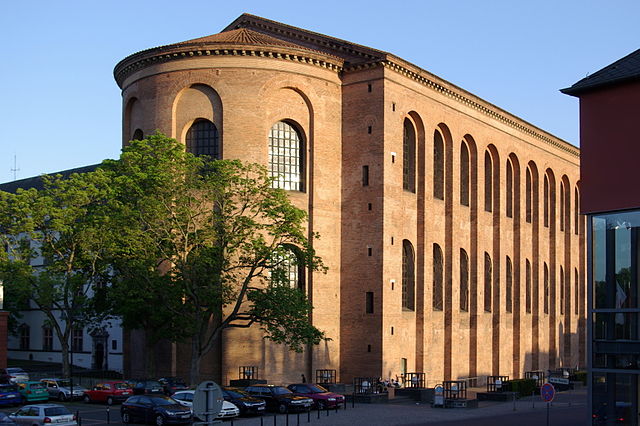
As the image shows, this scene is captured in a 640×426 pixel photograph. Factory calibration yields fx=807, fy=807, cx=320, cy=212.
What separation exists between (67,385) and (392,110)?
2287 centimetres

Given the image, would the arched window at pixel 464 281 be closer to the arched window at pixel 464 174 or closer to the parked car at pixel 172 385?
the arched window at pixel 464 174

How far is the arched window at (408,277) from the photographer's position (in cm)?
4853

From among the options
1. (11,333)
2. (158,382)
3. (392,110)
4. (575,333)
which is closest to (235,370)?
(158,382)

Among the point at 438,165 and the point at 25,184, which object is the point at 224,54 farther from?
the point at 25,184

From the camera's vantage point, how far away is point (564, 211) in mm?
71875

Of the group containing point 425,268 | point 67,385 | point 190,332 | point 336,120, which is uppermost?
point 336,120

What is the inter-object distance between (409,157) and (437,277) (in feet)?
26.3

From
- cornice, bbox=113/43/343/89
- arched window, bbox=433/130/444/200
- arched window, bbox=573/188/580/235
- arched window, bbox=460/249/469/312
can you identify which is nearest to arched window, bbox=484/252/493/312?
arched window, bbox=460/249/469/312

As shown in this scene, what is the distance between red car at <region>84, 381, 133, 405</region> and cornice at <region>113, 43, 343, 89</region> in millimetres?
18268

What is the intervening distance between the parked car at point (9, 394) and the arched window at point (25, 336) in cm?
3363

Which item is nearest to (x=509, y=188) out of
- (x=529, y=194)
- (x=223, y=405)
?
(x=529, y=194)

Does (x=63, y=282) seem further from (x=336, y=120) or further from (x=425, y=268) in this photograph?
(x=425, y=268)

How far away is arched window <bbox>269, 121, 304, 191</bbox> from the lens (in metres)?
45.3

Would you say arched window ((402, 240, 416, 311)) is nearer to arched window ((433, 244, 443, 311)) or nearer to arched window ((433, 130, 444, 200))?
arched window ((433, 244, 443, 311))
